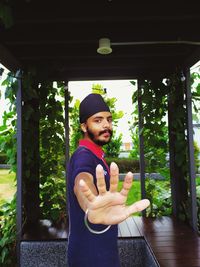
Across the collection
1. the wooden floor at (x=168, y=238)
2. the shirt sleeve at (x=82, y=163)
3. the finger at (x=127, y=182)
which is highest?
the shirt sleeve at (x=82, y=163)

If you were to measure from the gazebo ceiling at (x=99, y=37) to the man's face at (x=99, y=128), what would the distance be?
1.12 m

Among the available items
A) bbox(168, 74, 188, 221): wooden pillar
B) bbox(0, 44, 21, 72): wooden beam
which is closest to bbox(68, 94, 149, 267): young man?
bbox(0, 44, 21, 72): wooden beam

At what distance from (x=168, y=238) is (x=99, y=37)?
7.17 ft

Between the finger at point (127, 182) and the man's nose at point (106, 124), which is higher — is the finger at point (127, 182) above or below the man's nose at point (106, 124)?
below

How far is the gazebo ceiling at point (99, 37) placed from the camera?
249 centimetres

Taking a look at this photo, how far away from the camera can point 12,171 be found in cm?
353

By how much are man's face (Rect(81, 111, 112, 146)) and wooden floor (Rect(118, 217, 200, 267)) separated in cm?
152

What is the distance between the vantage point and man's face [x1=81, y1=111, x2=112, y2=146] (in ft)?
5.53

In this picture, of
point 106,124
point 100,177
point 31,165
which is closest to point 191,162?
point 31,165

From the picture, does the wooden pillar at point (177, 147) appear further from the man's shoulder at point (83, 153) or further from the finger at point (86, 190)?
the finger at point (86, 190)

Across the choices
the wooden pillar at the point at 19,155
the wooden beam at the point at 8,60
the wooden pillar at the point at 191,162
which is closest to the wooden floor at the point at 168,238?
the wooden pillar at the point at 191,162

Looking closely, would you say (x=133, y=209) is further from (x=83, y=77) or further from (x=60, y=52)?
(x=83, y=77)

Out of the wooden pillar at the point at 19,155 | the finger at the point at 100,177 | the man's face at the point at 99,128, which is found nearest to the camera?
the finger at the point at 100,177

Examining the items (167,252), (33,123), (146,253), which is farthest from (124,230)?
(33,123)
